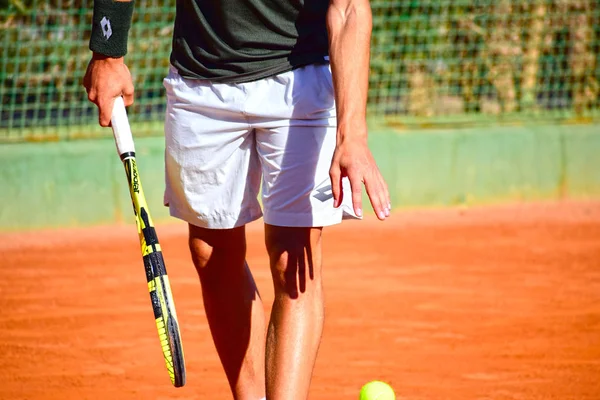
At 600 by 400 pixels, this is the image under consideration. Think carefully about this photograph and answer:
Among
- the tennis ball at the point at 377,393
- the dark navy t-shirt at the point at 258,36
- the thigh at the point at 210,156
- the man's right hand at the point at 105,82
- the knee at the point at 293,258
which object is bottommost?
the tennis ball at the point at 377,393

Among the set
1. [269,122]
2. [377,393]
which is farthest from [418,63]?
[269,122]

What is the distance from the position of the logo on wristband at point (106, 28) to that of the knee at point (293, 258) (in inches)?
30.7

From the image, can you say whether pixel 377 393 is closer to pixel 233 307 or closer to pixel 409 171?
pixel 233 307

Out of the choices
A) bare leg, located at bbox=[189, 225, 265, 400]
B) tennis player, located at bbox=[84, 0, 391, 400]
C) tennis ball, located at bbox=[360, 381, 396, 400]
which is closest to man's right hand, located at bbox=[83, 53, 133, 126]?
tennis player, located at bbox=[84, 0, 391, 400]

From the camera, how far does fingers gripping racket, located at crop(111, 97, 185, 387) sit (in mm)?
2949

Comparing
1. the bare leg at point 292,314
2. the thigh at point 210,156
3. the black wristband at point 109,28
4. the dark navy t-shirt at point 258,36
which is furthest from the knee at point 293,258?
the black wristband at point 109,28

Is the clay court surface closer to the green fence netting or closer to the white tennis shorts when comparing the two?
the green fence netting

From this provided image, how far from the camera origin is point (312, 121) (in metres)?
3.03

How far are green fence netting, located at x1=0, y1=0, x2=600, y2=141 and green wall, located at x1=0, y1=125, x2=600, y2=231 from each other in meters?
0.23

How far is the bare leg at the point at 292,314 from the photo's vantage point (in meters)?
3.03

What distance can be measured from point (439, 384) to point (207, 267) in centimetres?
127

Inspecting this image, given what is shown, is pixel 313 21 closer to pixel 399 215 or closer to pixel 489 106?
pixel 399 215

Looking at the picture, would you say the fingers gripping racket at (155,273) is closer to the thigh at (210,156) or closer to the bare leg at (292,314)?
the thigh at (210,156)

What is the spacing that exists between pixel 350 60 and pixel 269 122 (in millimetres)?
352
